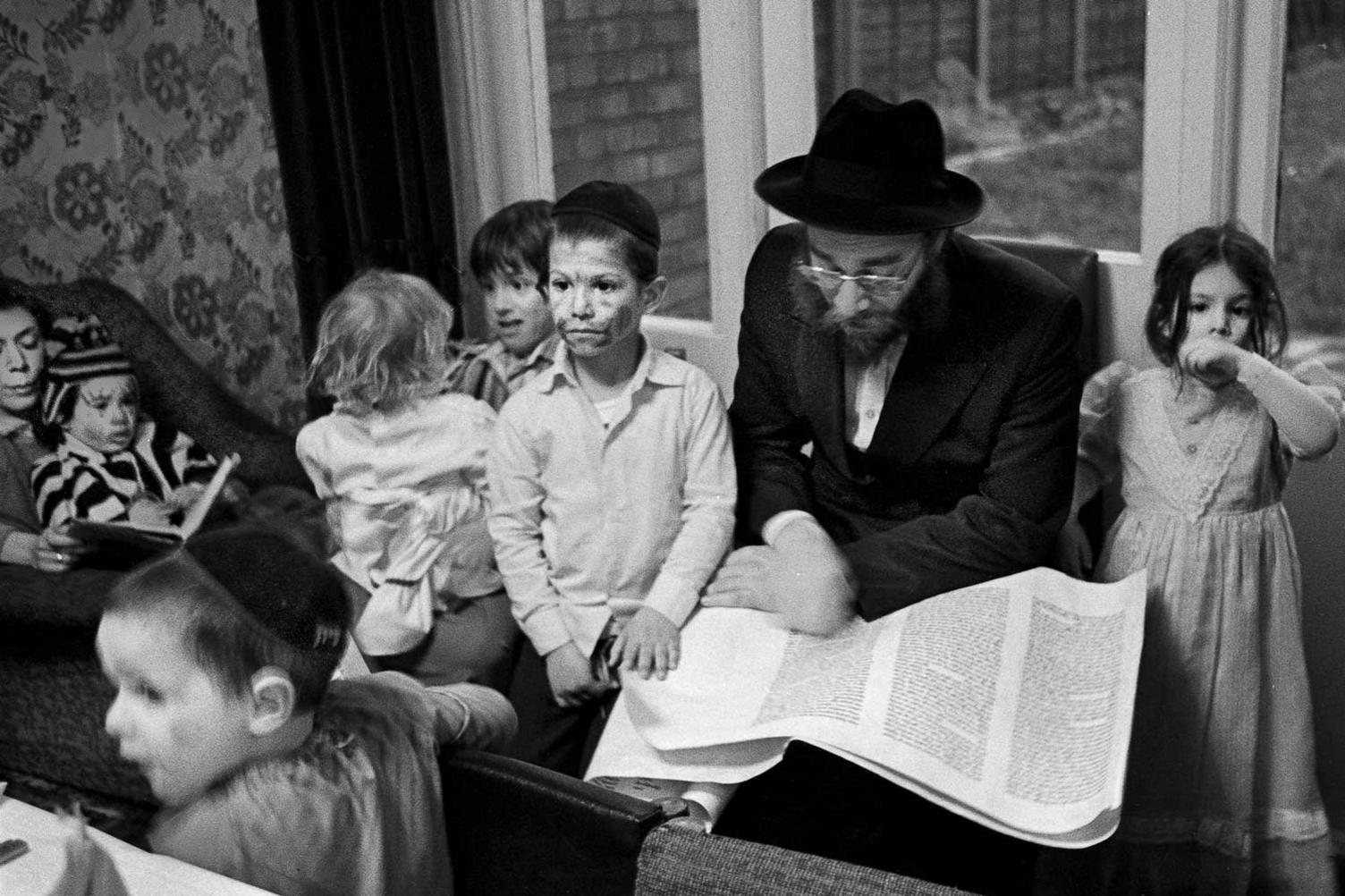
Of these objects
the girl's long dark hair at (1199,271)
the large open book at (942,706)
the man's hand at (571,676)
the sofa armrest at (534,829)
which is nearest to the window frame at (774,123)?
the girl's long dark hair at (1199,271)

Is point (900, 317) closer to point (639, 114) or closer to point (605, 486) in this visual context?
point (605, 486)

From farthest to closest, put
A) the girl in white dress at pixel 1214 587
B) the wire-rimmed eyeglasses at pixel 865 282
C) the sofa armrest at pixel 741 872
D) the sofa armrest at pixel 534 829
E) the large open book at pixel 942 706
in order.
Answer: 1. the girl in white dress at pixel 1214 587
2. the wire-rimmed eyeglasses at pixel 865 282
3. the large open book at pixel 942 706
4. the sofa armrest at pixel 534 829
5. the sofa armrest at pixel 741 872

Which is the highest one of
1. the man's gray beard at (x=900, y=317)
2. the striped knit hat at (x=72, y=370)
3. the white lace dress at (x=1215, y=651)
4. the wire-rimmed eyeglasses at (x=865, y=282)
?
the wire-rimmed eyeglasses at (x=865, y=282)

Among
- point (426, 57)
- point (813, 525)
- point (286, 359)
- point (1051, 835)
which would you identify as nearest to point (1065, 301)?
point (813, 525)

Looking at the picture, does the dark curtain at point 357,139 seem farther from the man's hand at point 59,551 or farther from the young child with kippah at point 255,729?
the young child with kippah at point 255,729

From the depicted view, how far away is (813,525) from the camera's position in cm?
206

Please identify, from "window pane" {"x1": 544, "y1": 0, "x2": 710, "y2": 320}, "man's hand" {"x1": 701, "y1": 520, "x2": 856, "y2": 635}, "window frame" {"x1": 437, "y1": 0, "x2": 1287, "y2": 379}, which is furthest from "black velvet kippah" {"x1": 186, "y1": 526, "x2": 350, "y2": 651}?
"window pane" {"x1": 544, "y1": 0, "x2": 710, "y2": 320}

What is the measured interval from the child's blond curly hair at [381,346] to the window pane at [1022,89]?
0.96 m

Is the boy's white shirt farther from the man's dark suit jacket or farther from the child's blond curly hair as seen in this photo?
the child's blond curly hair

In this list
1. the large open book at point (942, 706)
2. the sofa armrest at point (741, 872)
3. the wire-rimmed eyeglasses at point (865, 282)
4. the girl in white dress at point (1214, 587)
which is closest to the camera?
the sofa armrest at point (741, 872)

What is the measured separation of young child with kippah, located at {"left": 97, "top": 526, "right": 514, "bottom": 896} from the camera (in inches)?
55.9

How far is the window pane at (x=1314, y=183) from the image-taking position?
231cm

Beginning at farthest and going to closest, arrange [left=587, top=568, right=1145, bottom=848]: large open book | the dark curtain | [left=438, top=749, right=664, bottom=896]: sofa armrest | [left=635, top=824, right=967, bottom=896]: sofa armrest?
the dark curtain < [left=587, top=568, right=1145, bottom=848]: large open book < [left=438, top=749, right=664, bottom=896]: sofa armrest < [left=635, top=824, right=967, bottom=896]: sofa armrest

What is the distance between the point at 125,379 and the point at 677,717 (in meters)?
1.39
